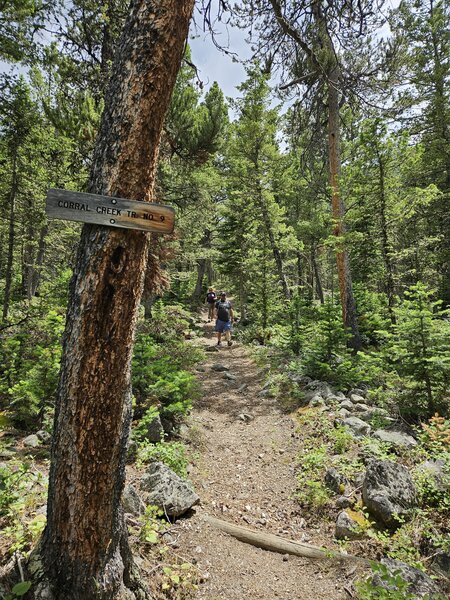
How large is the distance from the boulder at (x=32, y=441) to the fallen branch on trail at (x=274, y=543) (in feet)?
8.42

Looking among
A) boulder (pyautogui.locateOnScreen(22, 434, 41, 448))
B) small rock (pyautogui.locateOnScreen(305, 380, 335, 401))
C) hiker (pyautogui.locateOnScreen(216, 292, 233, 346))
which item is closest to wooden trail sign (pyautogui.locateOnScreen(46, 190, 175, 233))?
boulder (pyautogui.locateOnScreen(22, 434, 41, 448))

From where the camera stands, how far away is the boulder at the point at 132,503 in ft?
10.4

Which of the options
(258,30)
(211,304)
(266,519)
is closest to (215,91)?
(258,30)

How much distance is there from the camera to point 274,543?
335 centimetres

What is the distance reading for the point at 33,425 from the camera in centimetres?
493

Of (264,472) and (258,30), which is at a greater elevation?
(258,30)

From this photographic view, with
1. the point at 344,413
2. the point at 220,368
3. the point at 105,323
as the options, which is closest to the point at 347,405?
the point at 344,413

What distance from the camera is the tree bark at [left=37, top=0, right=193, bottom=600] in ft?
6.29

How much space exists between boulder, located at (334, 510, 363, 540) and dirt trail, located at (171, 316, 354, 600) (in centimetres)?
18

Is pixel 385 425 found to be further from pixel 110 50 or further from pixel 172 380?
pixel 110 50

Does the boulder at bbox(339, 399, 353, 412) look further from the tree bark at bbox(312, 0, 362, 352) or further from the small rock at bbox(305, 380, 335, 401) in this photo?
the tree bark at bbox(312, 0, 362, 352)

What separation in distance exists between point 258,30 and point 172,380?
739 centimetres

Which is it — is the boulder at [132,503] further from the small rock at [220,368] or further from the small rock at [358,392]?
the small rock at [220,368]

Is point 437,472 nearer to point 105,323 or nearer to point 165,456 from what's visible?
point 165,456
